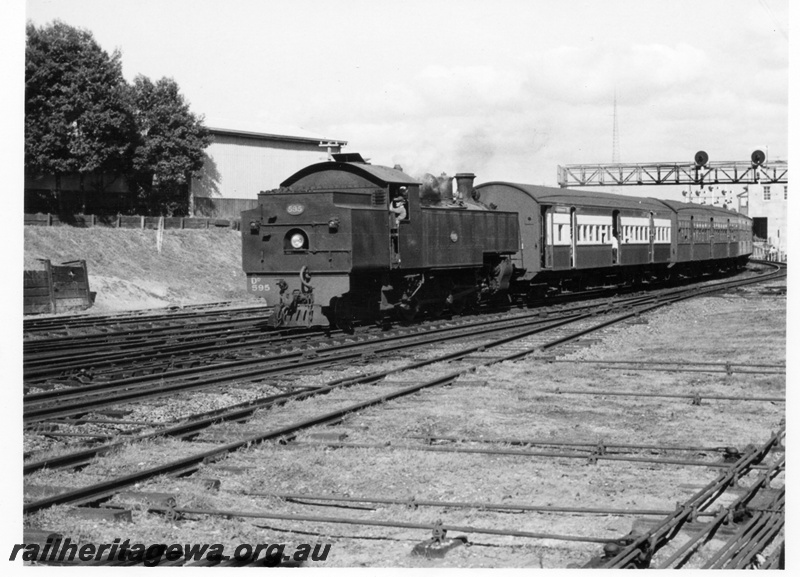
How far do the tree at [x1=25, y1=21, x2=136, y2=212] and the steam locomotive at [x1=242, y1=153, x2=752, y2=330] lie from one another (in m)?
21.0

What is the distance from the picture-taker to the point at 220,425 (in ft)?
31.0

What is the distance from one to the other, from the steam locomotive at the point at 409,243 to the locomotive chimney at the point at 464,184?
0.09 feet

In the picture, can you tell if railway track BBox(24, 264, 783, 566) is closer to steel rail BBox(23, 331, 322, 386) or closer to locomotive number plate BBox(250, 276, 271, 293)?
steel rail BBox(23, 331, 322, 386)

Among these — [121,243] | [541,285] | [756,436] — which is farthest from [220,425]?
[121,243]

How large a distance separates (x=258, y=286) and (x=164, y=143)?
30.1 meters

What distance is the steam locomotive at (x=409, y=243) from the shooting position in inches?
661

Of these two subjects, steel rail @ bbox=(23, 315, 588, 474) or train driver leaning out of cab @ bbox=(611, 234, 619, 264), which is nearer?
steel rail @ bbox=(23, 315, 588, 474)

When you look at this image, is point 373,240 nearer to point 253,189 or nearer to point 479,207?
point 479,207

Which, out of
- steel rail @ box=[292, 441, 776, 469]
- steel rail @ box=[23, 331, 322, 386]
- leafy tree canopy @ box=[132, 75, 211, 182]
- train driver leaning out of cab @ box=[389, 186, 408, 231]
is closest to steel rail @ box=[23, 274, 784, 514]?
steel rail @ box=[292, 441, 776, 469]

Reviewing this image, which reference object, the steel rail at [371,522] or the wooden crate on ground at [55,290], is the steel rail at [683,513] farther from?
the wooden crate on ground at [55,290]

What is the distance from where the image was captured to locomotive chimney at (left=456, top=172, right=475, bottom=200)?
72.0 ft

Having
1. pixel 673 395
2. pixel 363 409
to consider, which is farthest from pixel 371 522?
pixel 673 395
